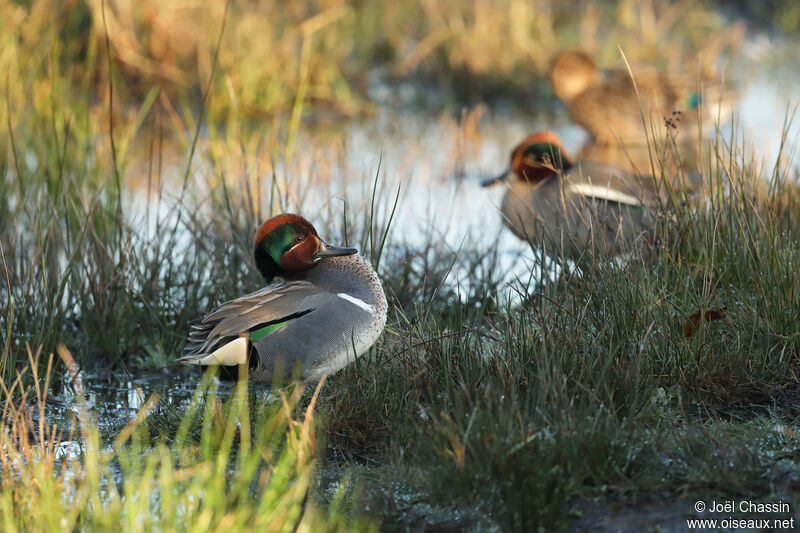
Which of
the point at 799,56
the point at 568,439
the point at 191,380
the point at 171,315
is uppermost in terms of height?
the point at 799,56

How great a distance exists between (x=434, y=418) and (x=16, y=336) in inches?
92.2

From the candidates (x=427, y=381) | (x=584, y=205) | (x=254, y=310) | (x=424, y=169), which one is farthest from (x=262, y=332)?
(x=424, y=169)

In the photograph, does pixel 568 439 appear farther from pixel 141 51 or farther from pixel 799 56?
pixel 799 56

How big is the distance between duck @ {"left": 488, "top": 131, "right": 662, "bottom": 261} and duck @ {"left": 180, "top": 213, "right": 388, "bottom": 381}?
870 millimetres

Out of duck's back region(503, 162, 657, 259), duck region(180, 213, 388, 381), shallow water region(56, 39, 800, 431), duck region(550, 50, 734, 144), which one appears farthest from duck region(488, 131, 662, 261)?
duck region(550, 50, 734, 144)

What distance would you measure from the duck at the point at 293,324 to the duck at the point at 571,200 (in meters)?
0.87

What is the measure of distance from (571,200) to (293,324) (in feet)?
4.43

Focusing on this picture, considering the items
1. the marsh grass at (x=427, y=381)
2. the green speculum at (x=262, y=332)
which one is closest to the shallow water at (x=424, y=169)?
the marsh grass at (x=427, y=381)

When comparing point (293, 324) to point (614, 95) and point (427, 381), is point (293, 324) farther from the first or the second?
point (614, 95)

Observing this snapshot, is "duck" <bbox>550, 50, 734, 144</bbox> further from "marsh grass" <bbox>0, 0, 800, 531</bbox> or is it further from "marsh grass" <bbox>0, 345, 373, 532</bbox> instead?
"marsh grass" <bbox>0, 345, 373, 532</bbox>

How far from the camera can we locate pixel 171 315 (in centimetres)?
505

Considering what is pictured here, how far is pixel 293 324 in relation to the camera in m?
3.93

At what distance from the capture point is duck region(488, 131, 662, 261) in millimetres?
4598

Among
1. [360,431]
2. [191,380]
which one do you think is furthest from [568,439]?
[191,380]
